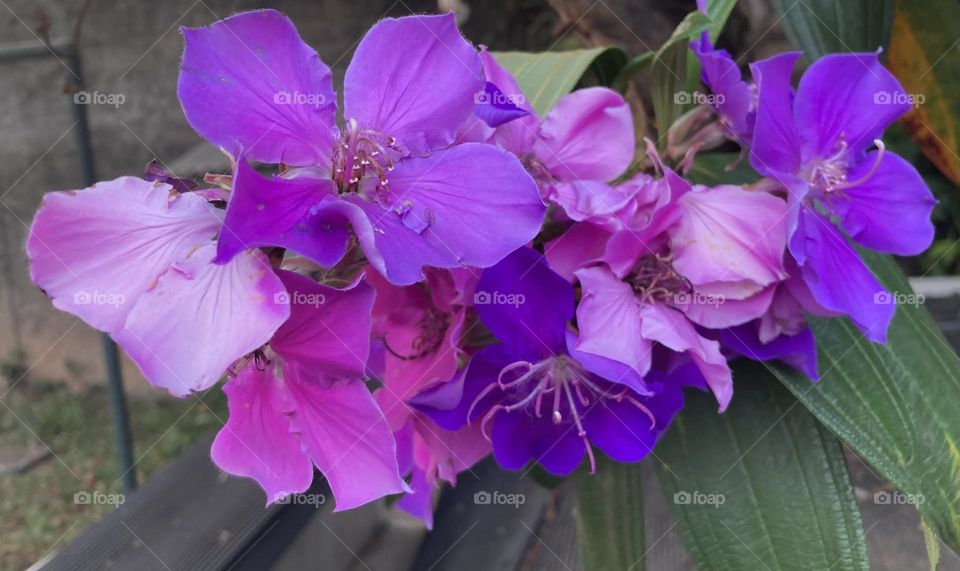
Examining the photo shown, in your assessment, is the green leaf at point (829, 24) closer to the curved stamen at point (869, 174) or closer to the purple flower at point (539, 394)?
the curved stamen at point (869, 174)

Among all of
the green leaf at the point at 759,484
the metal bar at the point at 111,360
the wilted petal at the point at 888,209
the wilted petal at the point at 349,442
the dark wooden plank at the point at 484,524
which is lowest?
the dark wooden plank at the point at 484,524

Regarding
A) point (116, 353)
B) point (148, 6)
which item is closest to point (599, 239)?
point (116, 353)

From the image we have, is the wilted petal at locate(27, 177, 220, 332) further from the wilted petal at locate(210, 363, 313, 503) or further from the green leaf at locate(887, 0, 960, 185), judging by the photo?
the green leaf at locate(887, 0, 960, 185)

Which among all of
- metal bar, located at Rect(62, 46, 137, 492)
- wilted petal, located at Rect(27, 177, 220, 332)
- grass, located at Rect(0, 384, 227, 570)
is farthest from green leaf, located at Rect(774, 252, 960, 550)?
grass, located at Rect(0, 384, 227, 570)

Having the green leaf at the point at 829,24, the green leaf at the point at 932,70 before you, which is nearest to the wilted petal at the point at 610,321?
the green leaf at the point at 829,24

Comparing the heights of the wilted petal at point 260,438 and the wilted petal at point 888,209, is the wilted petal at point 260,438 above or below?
below

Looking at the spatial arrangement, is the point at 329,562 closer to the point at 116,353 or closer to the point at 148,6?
the point at 116,353

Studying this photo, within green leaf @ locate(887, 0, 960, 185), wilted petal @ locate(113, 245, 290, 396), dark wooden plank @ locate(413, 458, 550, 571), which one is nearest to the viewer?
wilted petal @ locate(113, 245, 290, 396)
